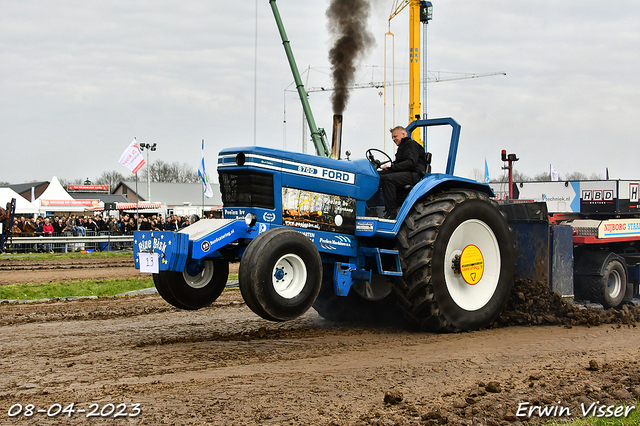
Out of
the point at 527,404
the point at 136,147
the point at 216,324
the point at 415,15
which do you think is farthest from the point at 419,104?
the point at 527,404

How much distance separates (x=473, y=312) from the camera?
23.5 feet

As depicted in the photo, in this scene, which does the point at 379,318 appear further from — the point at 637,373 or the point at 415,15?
the point at 415,15

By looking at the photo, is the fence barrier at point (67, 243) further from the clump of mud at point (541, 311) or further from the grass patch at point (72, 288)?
the clump of mud at point (541, 311)

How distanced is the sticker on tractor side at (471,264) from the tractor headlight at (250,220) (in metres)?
2.44

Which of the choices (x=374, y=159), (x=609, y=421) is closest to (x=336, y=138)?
(x=374, y=159)

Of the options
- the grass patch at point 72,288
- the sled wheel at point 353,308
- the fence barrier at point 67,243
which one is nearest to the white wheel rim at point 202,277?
the sled wheel at point 353,308

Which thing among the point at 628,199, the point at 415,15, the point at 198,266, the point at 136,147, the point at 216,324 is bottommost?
the point at 216,324

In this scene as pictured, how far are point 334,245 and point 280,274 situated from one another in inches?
43.9

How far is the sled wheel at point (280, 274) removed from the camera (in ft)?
18.5

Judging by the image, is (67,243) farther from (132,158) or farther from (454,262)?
(454,262)

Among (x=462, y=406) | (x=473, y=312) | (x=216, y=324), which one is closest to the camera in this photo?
(x=462, y=406)

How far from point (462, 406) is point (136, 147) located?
24.0 metres

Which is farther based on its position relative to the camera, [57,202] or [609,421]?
[57,202]

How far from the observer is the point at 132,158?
1021 inches
